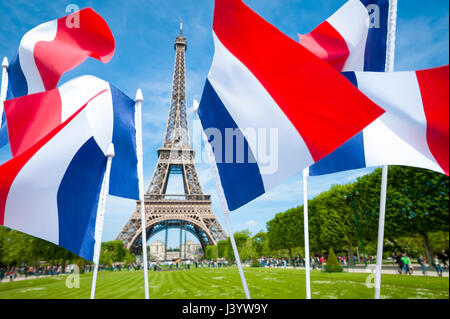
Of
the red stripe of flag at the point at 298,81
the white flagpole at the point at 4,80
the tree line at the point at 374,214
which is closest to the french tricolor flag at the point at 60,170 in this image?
the white flagpole at the point at 4,80

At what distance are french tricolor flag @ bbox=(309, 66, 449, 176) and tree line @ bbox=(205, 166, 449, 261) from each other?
73.1ft

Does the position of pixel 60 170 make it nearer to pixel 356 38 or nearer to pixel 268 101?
pixel 268 101

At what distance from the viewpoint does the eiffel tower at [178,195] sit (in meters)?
44.0

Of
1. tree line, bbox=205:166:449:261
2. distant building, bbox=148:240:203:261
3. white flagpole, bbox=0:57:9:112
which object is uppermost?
white flagpole, bbox=0:57:9:112

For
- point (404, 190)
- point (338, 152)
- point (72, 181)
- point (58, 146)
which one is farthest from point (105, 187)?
point (404, 190)

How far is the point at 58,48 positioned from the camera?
533 centimetres

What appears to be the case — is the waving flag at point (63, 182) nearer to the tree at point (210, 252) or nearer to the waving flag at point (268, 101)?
the waving flag at point (268, 101)

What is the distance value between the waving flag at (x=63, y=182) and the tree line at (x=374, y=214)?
24272 millimetres

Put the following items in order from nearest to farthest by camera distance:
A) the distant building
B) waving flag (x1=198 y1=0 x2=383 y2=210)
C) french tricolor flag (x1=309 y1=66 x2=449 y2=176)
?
waving flag (x1=198 y1=0 x2=383 y2=210) < french tricolor flag (x1=309 y1=66 x2=449 y2=176) < the distant building

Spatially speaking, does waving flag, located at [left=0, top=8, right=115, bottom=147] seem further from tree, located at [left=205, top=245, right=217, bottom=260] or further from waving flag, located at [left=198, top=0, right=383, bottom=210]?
tree, located at [left=205, top=245, right=217, bottom=260]

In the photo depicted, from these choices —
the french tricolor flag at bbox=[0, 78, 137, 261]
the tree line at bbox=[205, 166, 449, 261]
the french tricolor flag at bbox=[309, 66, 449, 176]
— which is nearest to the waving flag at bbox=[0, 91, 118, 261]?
the french tricolor flag at bbox=[0, 78, 137, 261]

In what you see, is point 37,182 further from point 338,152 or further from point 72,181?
point 338,152

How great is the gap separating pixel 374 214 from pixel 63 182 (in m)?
28.4

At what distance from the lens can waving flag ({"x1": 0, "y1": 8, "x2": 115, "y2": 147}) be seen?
5.27 metres
